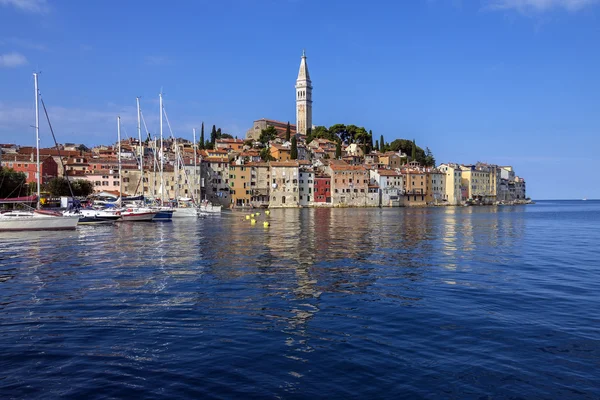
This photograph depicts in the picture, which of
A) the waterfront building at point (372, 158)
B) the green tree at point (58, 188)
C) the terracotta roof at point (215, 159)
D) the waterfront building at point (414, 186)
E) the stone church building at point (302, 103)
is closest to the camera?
the green tree at point (58, 188)

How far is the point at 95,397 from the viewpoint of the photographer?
6.09m

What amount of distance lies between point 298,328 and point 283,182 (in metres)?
83.5

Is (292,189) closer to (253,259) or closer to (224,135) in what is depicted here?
(224,135)

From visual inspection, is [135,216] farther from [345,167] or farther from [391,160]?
[391,160]

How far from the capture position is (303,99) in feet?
474

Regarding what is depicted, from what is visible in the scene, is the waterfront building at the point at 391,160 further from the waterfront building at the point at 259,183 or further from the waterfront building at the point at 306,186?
the waterfront building at the point at 259,183

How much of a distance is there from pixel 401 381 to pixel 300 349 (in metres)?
1.91

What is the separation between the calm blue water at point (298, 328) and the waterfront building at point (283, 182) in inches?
2897

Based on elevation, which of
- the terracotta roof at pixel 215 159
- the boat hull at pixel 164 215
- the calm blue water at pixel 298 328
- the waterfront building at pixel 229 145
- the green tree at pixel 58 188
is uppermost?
the waterfront building at pixel 229 145

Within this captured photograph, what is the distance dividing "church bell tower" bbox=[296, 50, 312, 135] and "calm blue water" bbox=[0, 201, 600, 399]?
130 meters

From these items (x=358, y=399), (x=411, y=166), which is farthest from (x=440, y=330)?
(x=411, y=166)

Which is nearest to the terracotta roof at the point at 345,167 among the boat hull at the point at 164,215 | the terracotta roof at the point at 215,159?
the terracotta roof at the point at 215,159

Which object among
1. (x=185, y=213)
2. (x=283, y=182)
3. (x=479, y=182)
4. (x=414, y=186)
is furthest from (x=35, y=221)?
(x=479, y=182)

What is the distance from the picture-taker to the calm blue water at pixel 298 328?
6559 millimetres
